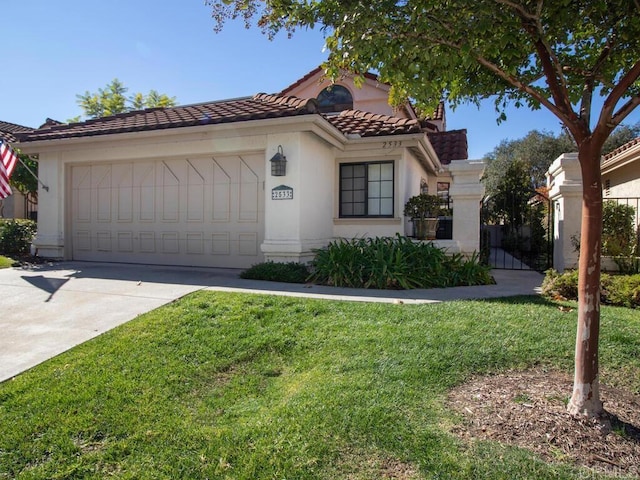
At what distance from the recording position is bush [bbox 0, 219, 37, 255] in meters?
11.5

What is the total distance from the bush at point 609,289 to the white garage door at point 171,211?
19.4ft

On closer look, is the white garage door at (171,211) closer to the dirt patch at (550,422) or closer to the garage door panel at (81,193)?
the garage door panel at (81,193)

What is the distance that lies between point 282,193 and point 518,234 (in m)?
10.0

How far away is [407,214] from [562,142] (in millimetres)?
29863

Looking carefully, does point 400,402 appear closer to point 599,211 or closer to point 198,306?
point 599,211

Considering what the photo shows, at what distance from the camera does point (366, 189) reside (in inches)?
420

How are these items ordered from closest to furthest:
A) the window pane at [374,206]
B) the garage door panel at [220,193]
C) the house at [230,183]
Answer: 1. the house at [230,183]
2. the garage door panel at [220,193]
3. the window pane at [374,206]

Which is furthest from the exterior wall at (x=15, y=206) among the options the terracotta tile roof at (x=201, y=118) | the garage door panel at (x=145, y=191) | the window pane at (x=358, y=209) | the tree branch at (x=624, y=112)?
the tree branch at (x=624, y=112)

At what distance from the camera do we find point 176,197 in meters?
10.4

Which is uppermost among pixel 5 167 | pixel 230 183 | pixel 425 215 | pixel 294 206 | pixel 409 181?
pixel 5 167

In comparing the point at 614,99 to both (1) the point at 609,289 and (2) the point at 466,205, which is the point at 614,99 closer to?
(1) the point at 609,289

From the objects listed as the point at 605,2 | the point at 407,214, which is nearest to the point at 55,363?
the point at 605,2

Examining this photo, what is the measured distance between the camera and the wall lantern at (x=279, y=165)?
28.7 feet

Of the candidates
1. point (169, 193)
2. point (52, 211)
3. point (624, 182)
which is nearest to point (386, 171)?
point (169, 193)
